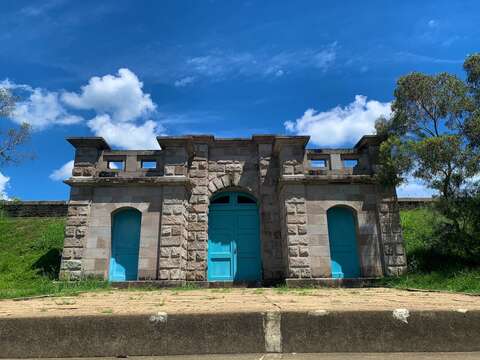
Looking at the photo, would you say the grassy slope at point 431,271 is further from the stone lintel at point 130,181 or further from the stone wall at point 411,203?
the stone lintel at point 130,181

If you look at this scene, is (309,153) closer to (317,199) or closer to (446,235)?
(317,199)

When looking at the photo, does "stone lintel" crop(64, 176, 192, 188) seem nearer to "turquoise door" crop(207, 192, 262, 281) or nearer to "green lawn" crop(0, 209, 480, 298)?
"turquoise door" crop(207, 192, 262, 281)

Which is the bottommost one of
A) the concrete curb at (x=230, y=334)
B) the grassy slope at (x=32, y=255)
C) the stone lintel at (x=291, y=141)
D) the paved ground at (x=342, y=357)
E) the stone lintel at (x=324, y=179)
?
the paved ground at (x=342, y=357)

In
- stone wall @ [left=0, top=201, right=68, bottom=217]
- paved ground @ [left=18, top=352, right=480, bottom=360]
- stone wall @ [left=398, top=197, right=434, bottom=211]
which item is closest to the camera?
paved ground @ [left=18, top=352, right=480, bottom=360]

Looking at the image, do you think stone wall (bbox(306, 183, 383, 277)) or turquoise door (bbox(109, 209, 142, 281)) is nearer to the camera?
stone wall (bbox(306, 183, 383, 277))

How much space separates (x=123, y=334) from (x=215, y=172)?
953 centimetres

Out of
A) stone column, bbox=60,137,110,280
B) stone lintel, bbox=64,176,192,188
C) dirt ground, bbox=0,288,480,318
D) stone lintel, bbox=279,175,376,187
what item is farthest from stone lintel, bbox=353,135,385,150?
stone column, bbox=60,137,110,280

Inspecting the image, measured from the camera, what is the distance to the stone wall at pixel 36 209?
57.5 feet

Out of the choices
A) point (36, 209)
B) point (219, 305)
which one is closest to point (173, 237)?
point (219, 305)

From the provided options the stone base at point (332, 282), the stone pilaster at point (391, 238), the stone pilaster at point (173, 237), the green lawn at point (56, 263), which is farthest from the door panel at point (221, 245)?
the stone pilaster at point (391, 238)

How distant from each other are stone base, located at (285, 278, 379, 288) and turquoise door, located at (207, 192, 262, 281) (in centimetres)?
166

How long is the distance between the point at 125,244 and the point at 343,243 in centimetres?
675

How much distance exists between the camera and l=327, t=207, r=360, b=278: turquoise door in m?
10.8

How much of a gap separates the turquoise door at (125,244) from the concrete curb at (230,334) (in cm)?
818
